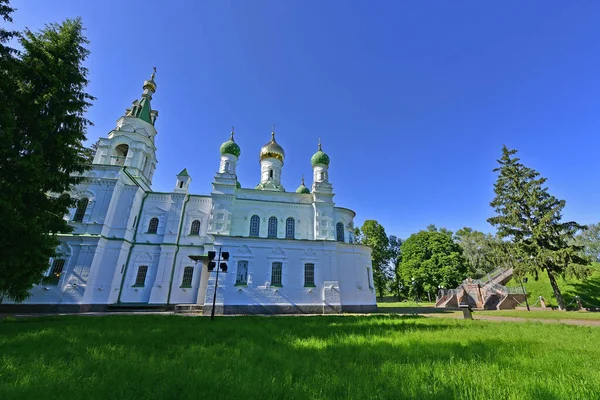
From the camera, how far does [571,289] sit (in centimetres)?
2586

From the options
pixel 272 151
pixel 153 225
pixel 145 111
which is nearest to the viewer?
pixel 153 225

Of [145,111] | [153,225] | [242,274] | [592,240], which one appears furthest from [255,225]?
[592,240]

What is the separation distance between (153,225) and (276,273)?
12.4 m

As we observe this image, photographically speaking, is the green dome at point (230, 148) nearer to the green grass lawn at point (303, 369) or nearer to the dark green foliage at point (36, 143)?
the dark green foliage at point (36, 143)

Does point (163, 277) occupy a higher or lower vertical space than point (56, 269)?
lower

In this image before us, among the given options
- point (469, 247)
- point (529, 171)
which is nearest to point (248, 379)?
point (529, 171)

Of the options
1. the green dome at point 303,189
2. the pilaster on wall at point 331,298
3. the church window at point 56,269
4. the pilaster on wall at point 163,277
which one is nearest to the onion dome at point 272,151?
the green dome at point 303,189

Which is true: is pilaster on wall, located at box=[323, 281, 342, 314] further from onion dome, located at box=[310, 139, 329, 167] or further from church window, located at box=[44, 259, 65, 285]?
church window, located at box=[44, 259, 65, 285]

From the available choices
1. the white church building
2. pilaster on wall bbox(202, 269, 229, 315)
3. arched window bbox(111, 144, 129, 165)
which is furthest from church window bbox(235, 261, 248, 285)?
arched window bbox(111, 144, 129, 165)

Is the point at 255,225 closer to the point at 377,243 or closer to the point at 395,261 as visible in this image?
the point at 377,243

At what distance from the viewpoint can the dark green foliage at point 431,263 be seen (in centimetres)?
3638

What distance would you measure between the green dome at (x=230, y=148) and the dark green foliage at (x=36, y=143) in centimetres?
1250

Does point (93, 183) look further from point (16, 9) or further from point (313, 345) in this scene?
point (313, 345)

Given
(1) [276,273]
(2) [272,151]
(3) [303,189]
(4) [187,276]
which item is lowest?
(4) [187,276]
